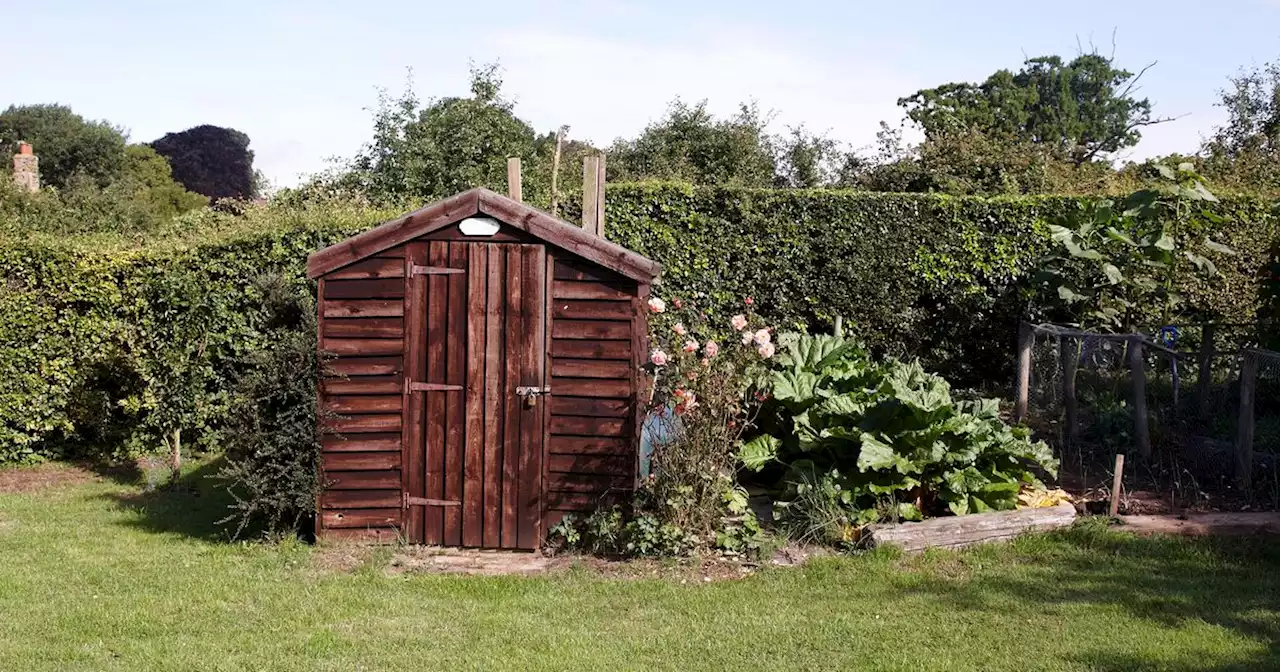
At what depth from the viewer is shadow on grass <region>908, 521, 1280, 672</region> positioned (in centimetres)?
557

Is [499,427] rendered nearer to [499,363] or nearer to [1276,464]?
[499,363]

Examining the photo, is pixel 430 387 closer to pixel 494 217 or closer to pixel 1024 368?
pixel 494 217

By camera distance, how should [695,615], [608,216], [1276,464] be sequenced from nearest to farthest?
[695,615], [1276,464], [608,216]

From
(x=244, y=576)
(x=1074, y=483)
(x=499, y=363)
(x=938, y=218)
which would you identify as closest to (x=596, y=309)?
(x=499, y=363)

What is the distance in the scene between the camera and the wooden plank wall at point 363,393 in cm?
725

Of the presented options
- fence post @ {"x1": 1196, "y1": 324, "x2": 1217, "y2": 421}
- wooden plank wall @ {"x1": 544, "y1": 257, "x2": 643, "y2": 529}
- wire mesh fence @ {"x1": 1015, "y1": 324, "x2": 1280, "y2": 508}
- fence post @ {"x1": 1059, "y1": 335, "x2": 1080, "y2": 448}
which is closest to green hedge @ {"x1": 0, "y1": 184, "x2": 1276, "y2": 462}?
wire mesh fence @ {"x1": 1015, "y1": 324, "x2": 1280, "y2": 508}

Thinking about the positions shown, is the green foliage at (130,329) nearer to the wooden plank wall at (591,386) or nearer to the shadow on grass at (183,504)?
the shadow on grass at (183,504)

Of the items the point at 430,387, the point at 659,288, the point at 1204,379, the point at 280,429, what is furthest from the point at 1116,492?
the point at 280,429

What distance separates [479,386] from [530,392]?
34 centimetres

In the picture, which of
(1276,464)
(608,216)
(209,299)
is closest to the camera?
(1276,464)

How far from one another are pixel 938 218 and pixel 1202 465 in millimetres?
4298

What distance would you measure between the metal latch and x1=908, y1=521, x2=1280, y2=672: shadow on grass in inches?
104

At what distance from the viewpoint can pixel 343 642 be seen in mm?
5461

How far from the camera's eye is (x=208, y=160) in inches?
1828
